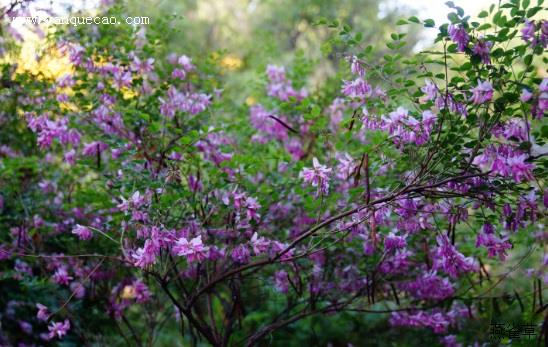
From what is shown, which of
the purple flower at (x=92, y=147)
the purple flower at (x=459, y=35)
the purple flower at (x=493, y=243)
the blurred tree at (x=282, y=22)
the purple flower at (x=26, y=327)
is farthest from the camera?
the blurred tree at (x=282, y=22)

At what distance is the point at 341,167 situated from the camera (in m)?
2.73

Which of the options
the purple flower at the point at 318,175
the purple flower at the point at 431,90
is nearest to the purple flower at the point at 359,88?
the purple flower at the point at 431,90

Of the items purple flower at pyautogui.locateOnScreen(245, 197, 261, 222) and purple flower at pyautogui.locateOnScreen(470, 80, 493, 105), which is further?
purple flower at pyautogui.locateOnScreen(245, 197, 261, 222)

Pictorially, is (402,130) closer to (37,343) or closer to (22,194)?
(22,194)

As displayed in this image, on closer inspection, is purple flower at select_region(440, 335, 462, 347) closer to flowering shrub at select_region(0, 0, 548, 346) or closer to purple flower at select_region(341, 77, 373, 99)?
flowering shrub at select_region(0, 0, 548, 346)

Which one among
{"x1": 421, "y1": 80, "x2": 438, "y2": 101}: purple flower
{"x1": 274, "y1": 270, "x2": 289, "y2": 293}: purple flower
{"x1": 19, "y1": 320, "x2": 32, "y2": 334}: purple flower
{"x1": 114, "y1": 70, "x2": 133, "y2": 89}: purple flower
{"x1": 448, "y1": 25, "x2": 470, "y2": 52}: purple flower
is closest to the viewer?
{"x1": 448, "y1": 25, "x2": 470, "y2": 52}: purple flower

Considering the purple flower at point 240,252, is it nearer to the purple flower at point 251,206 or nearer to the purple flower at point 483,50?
the purple flower at point 251,206

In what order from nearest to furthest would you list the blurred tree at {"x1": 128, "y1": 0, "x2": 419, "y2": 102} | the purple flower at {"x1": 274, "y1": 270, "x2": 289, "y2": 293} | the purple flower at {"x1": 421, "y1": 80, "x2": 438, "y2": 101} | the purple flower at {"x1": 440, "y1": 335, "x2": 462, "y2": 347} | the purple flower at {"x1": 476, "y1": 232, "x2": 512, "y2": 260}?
1. the purple flower at {"x1": 421, "y1": 80, "x2": 438, "y2": 101}
2. the purple flower at {"x1": 476, "y1": 232, "x2": 512, "y2": 260}
3. the purple flower at {"x1": 274, "y1": 270, "x2": 289, "y2": 293}
4. the purple flower at {"x1": 440, "y1": 335, "x2": 462, "y2": 347}
5. the blurred tree at {"x1": 128, "y1": 0, "x2": 419, "y2": 102}

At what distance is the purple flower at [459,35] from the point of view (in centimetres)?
219

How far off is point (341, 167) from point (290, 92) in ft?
6.30

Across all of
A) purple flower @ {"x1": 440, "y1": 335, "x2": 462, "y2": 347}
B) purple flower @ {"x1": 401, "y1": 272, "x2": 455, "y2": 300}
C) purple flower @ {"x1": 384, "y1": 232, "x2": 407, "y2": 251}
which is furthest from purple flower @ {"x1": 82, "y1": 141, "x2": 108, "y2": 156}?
purple flower @ {"x1": 440, "y1": 335, "x2": 462, "y2": 347}

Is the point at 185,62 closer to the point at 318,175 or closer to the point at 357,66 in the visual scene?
the point at 357,66

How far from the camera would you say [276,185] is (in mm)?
3475

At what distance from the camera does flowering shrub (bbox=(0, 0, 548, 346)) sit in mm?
2350
